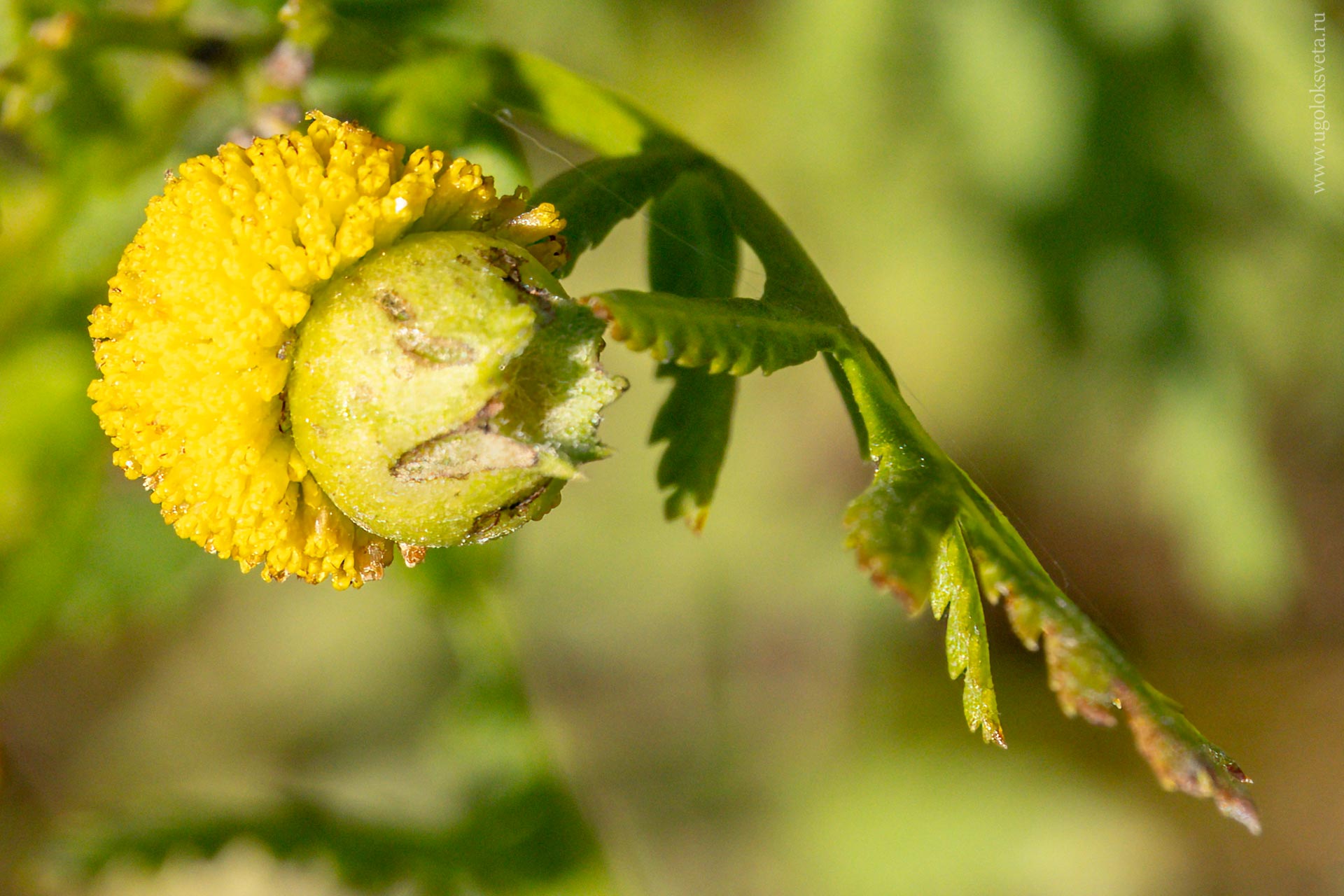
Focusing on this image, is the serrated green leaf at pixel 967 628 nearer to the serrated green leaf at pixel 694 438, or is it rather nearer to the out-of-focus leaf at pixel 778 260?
the out-of-focus leaf at pixel 778 260

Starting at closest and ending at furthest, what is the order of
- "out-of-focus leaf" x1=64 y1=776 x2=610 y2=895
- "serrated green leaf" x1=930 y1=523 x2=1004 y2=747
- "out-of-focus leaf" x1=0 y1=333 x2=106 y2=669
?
"serrated green leaf" x1=930 y1=523 x2=1004 y2=747, "out-of-focus leaf" x1=0 y1=333 x2=106 y2=669, "out-of-focus leaf" x1=64 y1=776 x2=610 y2=895

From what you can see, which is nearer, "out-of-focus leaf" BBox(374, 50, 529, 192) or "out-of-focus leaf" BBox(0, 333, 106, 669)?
"out-of-focus leaf" BBox(374, 50, 529, 192)

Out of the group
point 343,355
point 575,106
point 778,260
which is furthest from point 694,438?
point 575,106

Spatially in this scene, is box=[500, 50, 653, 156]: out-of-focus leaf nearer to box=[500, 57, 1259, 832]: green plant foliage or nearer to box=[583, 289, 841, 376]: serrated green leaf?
box=[500, 57, 1259, 832]: green plant foliage

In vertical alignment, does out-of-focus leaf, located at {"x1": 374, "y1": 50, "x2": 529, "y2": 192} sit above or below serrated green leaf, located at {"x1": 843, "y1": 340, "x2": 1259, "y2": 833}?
above

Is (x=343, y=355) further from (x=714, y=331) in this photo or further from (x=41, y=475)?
(x=41, y=475)

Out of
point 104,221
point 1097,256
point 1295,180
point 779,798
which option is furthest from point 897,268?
point 104,221

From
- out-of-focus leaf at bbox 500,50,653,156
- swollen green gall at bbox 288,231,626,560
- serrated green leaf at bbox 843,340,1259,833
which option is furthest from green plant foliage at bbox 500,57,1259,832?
out-of-focus leaf at bbox 500,50,653,156
